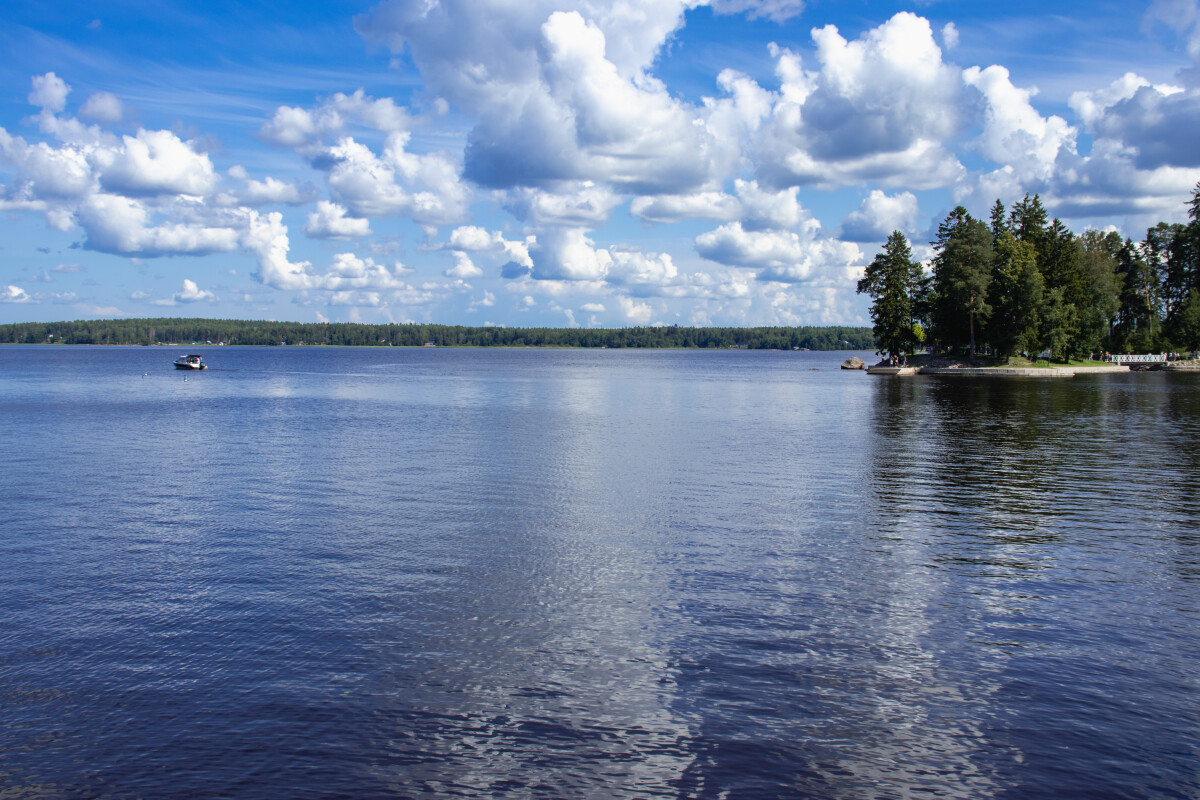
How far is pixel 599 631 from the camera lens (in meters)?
16.5

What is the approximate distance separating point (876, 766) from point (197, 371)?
173 metres

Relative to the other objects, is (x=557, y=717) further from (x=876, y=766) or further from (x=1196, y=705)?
(x=1196, y=705)

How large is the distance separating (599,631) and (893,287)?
146 m

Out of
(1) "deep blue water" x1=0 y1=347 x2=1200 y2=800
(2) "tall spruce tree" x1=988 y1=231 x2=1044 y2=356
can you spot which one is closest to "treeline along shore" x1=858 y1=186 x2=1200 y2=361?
(2) "tall spruce tree" x1=988 y1=231 x2=1044 y2=356

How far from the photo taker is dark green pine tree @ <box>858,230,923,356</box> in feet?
490

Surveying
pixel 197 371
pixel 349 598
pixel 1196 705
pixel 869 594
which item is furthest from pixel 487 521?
pixel 197 371

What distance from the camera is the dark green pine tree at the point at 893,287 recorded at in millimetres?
149250

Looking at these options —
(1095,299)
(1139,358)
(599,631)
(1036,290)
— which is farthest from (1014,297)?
(599,631)

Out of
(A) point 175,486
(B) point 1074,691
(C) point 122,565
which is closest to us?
(B) point 1074,691

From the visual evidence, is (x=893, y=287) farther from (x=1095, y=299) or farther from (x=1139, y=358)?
(x=1139, y=358)

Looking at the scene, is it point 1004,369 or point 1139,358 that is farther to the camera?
point 1139,358

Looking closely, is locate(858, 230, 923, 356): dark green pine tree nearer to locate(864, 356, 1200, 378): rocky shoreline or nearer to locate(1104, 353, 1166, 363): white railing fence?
locate(864, 356, 1200, 378): rocky shoreline

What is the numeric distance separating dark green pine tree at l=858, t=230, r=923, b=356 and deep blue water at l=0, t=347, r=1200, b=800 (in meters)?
114

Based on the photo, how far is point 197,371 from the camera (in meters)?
162
